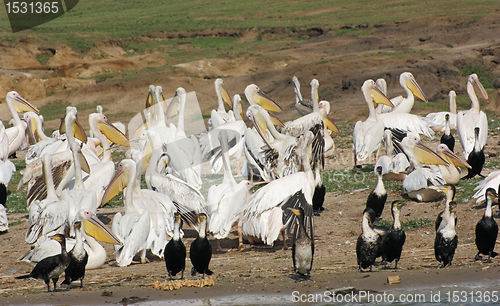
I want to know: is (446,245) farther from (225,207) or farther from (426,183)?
(225,207)

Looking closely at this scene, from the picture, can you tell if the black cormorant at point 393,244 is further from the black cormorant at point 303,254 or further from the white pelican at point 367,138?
the white pelican at point 367,138

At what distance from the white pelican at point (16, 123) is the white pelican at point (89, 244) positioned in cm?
690

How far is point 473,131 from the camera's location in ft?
31.8

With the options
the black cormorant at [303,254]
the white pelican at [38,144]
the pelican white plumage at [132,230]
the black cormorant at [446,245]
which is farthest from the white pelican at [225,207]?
the white pelican at [38,144]

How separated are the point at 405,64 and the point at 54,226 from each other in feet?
60.4

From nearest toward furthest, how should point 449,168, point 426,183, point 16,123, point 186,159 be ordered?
point 426,183
point 449,168
point 186,159
point 16,123

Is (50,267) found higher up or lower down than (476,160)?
lower down

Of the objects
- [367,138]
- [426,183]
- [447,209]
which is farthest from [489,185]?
[367,138]

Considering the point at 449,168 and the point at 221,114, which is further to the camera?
the point at 221,114

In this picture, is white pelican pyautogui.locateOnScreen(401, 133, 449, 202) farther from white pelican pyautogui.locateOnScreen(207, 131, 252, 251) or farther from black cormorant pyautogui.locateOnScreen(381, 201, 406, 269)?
white pelican pyautogui.locateOnScreen(207, 131, 252, 251)

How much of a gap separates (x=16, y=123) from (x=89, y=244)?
7.34 m

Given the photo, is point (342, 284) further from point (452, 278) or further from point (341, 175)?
point (341, 175)

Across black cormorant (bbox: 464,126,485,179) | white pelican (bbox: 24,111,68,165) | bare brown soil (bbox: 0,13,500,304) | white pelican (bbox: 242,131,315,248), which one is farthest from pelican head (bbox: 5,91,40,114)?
black cormorant (bbox: 464,126,485,179)

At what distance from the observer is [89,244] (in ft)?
19.9
